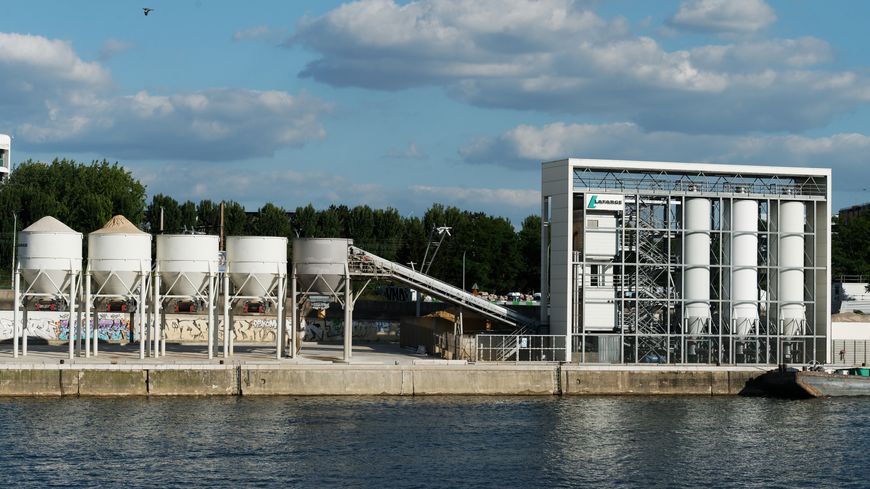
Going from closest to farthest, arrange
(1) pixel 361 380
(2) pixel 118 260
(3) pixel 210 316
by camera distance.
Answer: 1. (1) pixel 361 380
2. (3) pixel 210 316
3. (2) pixel 118 260

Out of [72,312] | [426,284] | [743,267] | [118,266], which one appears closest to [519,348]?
[426,284]

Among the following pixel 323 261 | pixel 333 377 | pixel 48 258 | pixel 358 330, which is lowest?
pixel 333 377

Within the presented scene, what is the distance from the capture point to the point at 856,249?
6531 inches

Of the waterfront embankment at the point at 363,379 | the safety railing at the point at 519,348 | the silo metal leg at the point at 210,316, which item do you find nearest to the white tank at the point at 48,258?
the waterfront embankment at the point at 363,379

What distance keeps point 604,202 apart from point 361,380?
22.5m

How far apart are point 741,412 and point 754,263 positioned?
17.4 m

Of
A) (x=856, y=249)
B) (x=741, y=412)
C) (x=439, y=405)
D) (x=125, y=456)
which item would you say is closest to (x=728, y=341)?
(x=741, y=412)

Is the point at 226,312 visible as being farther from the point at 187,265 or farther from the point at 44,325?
the point at 44,325

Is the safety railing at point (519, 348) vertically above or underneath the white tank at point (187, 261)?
underneath

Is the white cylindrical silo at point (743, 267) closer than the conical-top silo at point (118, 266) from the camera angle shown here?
No

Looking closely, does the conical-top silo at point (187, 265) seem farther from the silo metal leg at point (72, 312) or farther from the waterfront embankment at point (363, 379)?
the waterfront embankment at point (363, 379)

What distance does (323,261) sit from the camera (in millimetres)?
90000

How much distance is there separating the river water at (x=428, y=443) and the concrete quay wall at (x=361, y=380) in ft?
5.01

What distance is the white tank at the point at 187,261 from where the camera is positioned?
87188 mm
